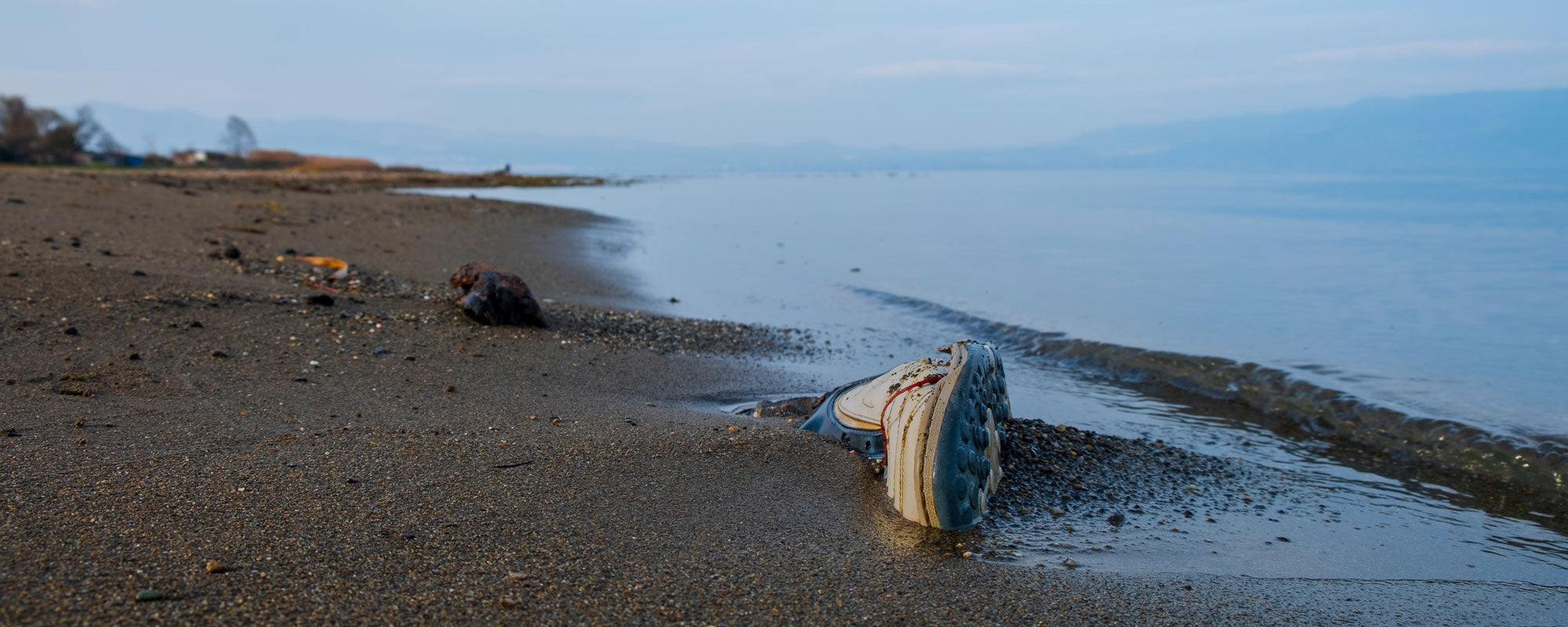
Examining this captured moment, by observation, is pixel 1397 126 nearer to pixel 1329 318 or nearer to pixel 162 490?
pixel 1329 318

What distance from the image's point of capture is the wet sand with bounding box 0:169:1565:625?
2.93 m

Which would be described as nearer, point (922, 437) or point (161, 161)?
point (922, 437)

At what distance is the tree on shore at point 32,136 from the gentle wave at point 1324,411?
2339 inches

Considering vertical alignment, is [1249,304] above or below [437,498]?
above

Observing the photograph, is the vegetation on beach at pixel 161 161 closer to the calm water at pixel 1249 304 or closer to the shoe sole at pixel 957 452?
the calm water at pixel 1249 304

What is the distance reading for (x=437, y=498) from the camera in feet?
12.4

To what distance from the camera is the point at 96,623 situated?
247 centimetres

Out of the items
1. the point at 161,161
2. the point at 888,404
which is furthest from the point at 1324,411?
the point at 161,161

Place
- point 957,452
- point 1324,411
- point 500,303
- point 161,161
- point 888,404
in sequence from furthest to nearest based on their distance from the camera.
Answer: point 161,161 < point 500,303 < point 1324,411 < point 888,404 < point 957,452

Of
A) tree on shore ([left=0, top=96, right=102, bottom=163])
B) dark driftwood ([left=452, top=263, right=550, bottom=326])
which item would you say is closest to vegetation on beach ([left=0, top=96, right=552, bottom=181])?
tree on shore ([left=0, top=96, right=102, bottom=163])

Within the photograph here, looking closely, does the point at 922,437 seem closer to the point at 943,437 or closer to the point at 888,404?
the point at 943,437

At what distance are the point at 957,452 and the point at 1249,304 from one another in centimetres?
1221

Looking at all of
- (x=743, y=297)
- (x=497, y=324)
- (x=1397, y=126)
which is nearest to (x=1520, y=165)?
(x=1397, y=126)

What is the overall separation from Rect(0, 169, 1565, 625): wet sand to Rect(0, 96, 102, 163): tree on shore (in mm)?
56683
